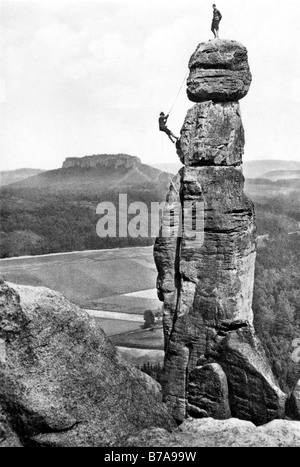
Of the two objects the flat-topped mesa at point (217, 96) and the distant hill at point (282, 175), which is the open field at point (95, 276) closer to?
the flat-topped mesa at point (217, 96)

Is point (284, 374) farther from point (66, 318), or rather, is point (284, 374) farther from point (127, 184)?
point (127, 184)

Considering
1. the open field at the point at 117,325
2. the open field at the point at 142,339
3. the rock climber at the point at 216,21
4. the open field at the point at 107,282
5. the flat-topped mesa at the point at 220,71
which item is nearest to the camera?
the flat-topped mesa at the point at 220,71

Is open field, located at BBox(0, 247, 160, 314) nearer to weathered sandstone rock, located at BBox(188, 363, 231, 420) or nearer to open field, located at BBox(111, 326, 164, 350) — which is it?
open field, located at BBox(111, 326, 164, 350)

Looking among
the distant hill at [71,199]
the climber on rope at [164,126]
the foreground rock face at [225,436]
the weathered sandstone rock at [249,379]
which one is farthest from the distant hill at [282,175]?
the foreground rock face at [225,436]

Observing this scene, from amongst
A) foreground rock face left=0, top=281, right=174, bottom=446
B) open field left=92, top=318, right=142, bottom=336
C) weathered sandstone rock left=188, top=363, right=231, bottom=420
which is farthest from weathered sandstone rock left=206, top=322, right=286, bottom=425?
open field left=92, top=318, right=142, bottom=336

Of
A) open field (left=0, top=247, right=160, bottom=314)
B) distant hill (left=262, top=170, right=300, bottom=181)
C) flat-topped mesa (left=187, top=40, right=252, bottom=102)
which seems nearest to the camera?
flat-topped mesa (left=187, top=40, right=252, bottom=102)

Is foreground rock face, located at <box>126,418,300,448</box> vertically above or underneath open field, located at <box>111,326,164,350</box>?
above
